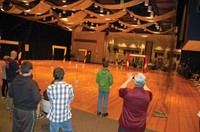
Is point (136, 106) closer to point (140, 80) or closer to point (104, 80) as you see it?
point (140, 80)

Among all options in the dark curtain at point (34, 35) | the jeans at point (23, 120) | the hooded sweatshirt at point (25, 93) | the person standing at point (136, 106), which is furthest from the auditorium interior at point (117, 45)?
the hooded sweatshirt at point (25, 93)

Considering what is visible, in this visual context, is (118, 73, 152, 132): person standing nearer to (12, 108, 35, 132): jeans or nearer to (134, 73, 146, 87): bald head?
(134, 73, 146, 87): bald head

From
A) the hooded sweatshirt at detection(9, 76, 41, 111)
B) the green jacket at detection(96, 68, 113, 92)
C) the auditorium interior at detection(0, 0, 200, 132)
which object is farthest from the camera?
the auditorium interior at detection(0, 0, 200, 132)

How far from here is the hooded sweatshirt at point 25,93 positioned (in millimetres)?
2242

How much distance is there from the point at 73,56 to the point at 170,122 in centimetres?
2115

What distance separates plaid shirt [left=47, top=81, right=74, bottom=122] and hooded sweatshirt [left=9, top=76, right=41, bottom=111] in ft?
0.66

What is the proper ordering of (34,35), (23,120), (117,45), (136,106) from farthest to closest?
(117,45)
(34,35)
(23,120)
(136,106)

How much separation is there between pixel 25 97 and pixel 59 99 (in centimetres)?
40

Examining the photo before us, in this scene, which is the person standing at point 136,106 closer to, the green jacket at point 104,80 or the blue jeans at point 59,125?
the blue jeans at point 59,125

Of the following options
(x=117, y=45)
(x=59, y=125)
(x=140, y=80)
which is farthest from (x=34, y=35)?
(x=140, y=80)

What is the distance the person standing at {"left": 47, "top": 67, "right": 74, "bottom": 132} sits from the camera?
7.11 ft

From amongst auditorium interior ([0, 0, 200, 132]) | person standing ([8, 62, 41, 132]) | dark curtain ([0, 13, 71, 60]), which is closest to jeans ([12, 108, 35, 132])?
person standing ([8, 62, 41, 132])

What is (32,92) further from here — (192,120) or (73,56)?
(73,56)

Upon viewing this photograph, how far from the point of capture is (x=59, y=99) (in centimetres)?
218
